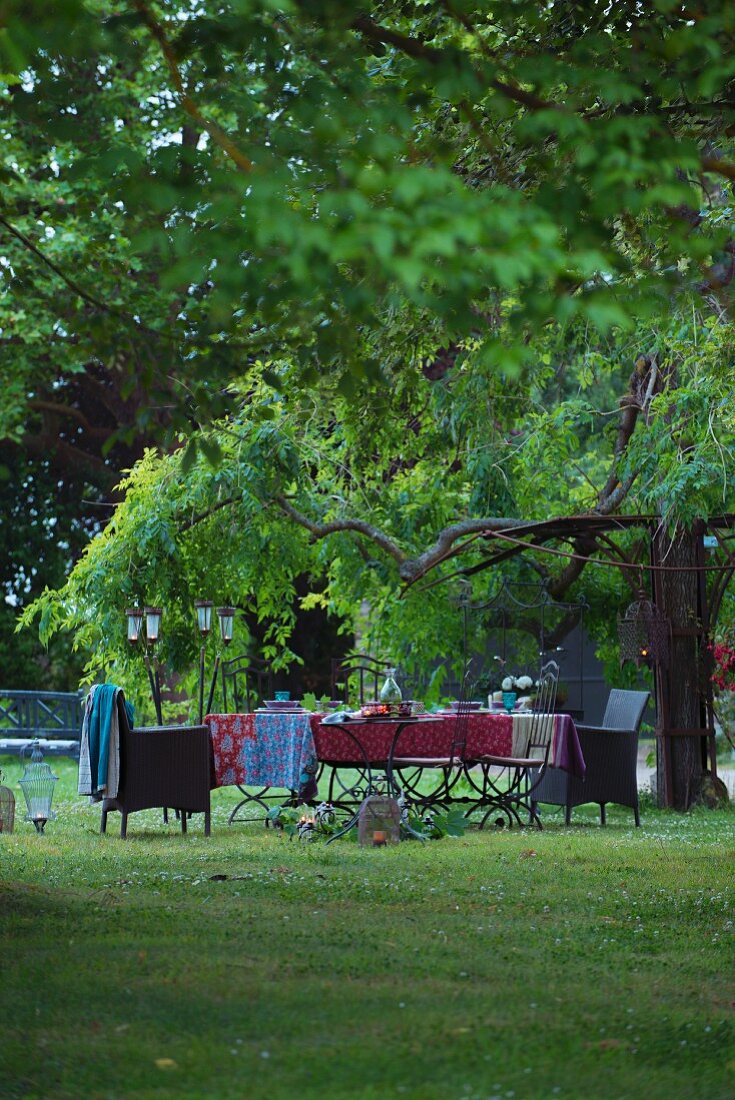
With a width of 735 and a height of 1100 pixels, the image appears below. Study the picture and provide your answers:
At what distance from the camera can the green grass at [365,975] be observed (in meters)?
3.42

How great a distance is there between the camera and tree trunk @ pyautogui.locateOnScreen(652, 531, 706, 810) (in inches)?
431

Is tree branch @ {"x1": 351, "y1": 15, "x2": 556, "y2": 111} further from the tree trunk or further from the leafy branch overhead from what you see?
the tree trunk

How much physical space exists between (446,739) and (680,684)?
249 cm

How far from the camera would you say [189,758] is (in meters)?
8.42

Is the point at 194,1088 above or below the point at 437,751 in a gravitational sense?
below

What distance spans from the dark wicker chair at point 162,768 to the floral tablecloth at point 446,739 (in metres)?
0.94

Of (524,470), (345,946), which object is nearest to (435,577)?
(524,470)

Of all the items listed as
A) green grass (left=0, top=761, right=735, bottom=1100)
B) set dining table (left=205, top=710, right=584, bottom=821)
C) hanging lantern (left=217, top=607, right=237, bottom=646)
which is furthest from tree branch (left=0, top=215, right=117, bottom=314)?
hanging lantern (left=217, top=607, right=237, bottom=646)

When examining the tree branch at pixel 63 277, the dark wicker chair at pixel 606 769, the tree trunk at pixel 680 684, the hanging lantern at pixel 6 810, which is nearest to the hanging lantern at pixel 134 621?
the hanging lantern at pixel 6 810

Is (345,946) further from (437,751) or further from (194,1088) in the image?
(437,751)

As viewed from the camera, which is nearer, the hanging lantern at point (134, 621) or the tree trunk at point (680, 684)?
the hanging lantern at point (134, 621)

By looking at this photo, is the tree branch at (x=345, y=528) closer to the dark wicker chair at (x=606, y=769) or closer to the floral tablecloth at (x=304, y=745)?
the floral tablecloth at (x=304, y=745)

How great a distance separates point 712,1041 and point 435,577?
836 cm

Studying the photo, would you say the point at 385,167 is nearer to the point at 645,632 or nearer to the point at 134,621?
the point at 134,621
